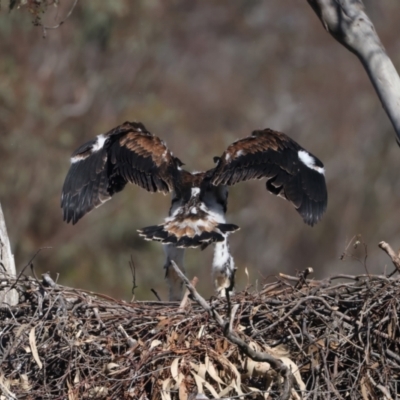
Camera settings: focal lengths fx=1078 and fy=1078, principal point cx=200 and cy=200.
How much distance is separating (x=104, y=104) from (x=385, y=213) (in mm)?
6853

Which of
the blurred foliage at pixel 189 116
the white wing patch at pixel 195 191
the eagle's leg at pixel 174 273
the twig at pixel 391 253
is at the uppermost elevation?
the twig at pixel 391 253

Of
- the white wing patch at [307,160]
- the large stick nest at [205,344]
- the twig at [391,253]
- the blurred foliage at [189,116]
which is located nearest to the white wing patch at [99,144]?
the white wing patch at [307,160]

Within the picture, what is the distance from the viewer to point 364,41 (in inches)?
275

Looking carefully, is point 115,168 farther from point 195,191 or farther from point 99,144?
point 195,191

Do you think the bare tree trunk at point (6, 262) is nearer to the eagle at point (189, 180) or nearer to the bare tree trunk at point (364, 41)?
the eagle at point (189, 180)

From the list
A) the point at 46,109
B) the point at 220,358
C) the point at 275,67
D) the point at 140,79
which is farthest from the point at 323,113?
the point at 220,358

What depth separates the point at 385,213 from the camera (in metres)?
23.1

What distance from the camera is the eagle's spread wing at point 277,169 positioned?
7.44 meters

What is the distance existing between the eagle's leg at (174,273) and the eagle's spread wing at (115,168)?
0.58m

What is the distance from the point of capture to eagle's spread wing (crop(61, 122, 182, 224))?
24.5 feet

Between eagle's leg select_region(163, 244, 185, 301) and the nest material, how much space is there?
4.75 ft

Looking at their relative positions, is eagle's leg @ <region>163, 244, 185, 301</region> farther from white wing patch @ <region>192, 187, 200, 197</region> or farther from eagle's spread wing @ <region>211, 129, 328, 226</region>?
eagle's spread wing @ <region>211, 129, 328, 226</region>

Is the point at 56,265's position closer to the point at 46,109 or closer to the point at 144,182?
the point at 46,109

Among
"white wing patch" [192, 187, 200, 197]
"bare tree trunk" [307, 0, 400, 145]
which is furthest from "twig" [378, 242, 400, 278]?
"white wing patch" [192, 187, 200, 197]
